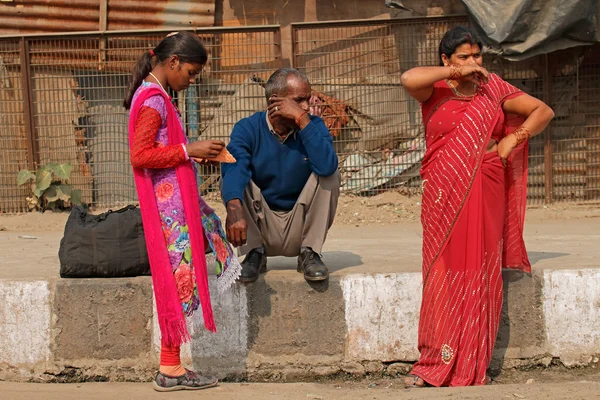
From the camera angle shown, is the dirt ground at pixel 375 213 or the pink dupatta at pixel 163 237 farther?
the dirt ground at pixel 375 213

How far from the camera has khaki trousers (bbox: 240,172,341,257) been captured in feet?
14.7

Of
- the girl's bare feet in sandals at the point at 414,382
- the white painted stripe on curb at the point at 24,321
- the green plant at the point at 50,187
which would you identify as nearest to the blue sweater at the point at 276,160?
the girl's bare feet in sandals at the point at 414,382

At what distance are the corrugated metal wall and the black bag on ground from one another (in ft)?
18.4

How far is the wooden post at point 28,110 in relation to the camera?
908 cm

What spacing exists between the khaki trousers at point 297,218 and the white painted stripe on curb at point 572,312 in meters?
1.30

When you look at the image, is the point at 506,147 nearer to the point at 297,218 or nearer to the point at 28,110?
the point at 297,218

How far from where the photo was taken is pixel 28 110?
30.0 feet

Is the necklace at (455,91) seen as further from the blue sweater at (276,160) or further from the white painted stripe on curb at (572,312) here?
the white painted stripe on curb at (572,312)

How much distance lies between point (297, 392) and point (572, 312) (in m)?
1.66

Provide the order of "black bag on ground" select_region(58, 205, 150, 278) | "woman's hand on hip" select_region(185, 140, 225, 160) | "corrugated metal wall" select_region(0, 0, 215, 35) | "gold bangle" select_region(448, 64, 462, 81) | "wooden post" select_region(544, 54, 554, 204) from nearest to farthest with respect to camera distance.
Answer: "woman's hand on hip" select_region(185, 140, 225, 160) → "gold bangle" select_region(448, 64, 462, 81) → "black bag on ground" select_region(58, 205, 150, 278) → "wooden post" select_region(544, 54, 554, 204) → "corrugated metal wall" select_region(0, 0, 215, 35)

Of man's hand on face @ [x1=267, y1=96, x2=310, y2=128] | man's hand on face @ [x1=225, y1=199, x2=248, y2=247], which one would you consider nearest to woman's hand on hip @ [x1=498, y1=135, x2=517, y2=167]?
man's hand on face @ [x1=267, y1=96, x2=310, y2=128]

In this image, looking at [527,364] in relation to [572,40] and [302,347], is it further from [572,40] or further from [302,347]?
[572,40]

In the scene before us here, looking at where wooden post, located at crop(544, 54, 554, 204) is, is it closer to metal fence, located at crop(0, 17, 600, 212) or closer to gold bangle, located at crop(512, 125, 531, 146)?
metal fence, located at crop(0, 17, 600, 212)

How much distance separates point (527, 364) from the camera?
15.8 ft
